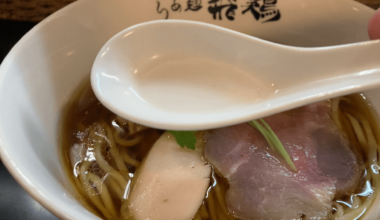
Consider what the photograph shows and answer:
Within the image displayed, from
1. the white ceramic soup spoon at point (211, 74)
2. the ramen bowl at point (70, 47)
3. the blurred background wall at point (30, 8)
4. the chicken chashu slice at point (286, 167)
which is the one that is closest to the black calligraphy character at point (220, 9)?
the ramen bowl at point (70, 47)

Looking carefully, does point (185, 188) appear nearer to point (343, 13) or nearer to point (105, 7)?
point (105, 7)

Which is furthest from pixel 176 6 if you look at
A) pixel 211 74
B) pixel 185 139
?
pixel 185 139

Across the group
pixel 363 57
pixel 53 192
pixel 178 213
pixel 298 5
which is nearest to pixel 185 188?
pixel 178 213

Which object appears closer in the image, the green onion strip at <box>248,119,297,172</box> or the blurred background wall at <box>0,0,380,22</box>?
the green onion strip at <box>248,119,297,172</box>

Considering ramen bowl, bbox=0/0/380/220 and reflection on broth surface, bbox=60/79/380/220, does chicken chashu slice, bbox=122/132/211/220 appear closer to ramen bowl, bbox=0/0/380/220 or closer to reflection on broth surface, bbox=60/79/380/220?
reflection on broth surface, bbox=60/79/380/220

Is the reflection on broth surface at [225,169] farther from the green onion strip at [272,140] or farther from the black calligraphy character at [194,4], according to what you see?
the black calligraphy character at [194,4]

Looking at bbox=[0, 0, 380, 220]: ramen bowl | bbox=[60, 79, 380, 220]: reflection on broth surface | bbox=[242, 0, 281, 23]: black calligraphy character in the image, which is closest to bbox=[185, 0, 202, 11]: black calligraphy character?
bbox=[0, 0, 380, 220]: ramen bowl

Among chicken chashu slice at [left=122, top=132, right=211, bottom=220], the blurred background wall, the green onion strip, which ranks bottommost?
chicken chashu slice at [left=122, top=132, right=211, bottom=220]
